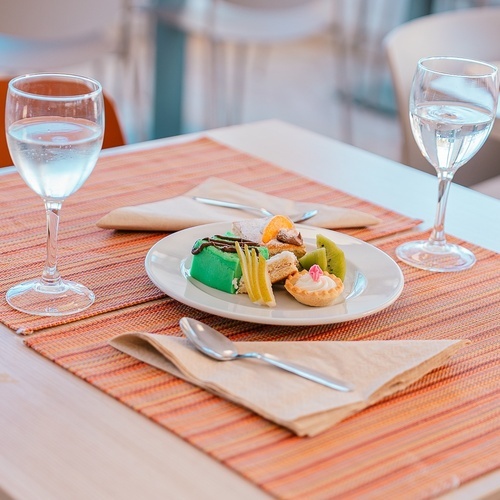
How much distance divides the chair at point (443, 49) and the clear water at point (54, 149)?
46.1 inches

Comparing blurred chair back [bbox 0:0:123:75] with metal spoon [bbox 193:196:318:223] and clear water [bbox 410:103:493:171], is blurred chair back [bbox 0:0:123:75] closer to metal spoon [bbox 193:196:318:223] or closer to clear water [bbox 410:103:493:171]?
metal spoon [bbox 193:196:318:223]

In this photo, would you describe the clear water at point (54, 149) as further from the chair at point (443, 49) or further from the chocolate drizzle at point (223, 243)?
the chair at point (443, 49)

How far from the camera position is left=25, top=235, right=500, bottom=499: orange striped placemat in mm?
661

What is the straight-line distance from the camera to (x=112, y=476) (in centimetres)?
65

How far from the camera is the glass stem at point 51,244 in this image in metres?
0.88

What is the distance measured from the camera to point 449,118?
1.01 meters

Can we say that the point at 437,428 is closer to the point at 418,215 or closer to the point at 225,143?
the point at 418,215

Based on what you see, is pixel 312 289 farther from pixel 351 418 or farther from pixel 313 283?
pixel 351 418

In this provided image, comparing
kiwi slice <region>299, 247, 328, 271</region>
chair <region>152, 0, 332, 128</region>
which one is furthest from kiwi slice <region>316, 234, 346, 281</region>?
chair <region>152, 0, 332, 128</region>

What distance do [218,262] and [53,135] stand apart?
18 cm

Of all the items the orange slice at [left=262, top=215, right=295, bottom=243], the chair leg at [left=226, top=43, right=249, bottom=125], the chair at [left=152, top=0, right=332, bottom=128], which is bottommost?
the chair leg at [left=226, top=43, right=249, bottom=125]

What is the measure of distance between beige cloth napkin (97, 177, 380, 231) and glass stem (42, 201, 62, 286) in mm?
164

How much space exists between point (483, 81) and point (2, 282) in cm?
51

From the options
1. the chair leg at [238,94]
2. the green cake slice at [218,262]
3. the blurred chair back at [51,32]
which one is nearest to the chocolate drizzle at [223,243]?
the green cake slice at [218,262]
